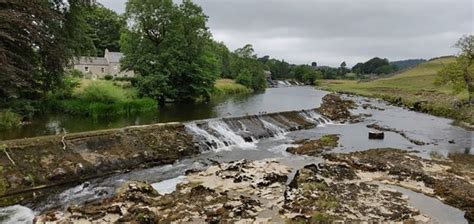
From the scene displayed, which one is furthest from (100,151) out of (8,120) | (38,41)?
(8,120)

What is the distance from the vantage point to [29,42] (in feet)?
56.0

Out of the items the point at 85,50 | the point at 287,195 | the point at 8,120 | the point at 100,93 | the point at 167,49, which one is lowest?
the point at 287,195

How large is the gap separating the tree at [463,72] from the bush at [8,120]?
141ft

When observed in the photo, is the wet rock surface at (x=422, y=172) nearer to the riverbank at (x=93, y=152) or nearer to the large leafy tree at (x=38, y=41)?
the riverbank at (x=93, y=152)

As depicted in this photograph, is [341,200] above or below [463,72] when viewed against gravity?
Result: below

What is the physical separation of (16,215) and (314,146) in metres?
Answer: 16.7

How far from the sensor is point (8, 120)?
24297 mm

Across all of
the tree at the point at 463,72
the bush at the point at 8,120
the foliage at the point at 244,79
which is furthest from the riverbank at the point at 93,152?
the foliage at the point at 244,79

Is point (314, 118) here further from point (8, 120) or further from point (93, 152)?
point (8, 120)

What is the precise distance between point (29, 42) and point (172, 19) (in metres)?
28.4

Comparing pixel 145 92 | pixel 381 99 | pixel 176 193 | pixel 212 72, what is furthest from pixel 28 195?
pixel 381 99

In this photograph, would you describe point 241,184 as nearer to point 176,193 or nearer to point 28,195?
point 176,193

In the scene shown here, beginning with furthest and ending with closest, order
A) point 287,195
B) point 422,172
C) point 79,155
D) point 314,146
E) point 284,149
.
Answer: point 314,146, point 284,149, point 422,172, point 79,155, point 287,195

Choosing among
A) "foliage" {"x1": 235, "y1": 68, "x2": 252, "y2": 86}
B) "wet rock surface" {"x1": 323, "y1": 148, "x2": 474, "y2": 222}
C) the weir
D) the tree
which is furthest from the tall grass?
"foliage" {"x1": 235, "y1": 68, "x2": 252, "y2": 86}
